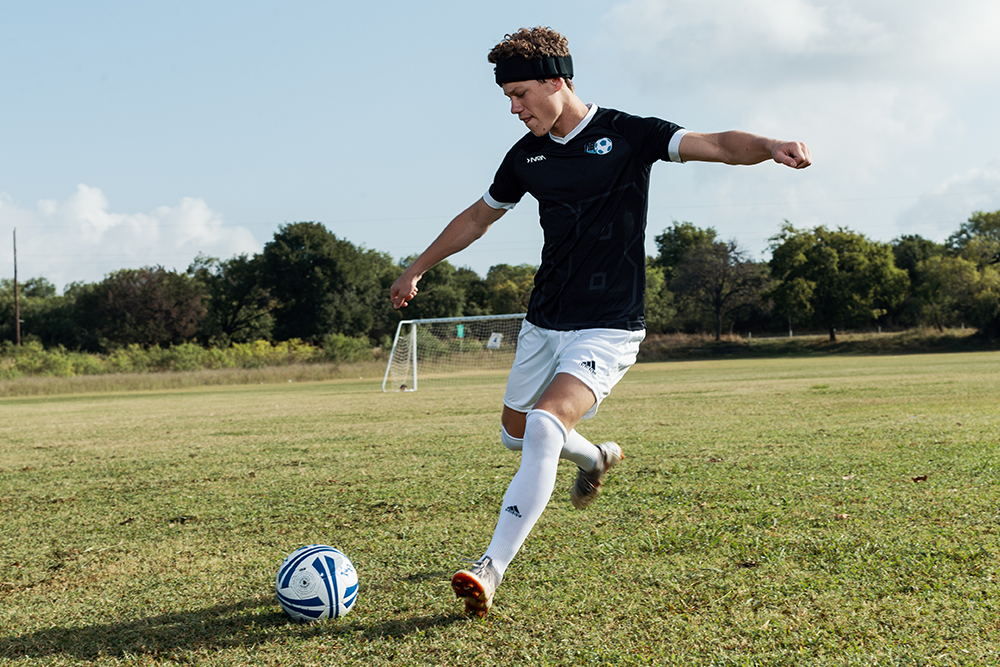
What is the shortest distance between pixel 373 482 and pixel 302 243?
5746 cm

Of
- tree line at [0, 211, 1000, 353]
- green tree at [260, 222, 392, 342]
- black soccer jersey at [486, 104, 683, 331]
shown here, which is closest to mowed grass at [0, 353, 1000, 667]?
black soccer jersey at [486, 104, 683, 331]

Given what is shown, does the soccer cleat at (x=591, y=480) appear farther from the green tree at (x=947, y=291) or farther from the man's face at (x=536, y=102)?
the green tree at (x=947, y=291)

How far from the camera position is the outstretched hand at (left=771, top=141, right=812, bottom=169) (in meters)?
3.08

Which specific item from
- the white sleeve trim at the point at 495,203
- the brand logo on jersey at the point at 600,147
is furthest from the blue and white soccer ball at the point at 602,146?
the white sleeve trim at the point at 495,203

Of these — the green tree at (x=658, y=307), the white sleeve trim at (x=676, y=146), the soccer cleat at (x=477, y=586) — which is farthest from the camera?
the green tree at (x=658, y=307)

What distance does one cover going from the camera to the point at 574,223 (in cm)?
370

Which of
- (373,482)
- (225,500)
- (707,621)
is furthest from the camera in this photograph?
(373,482)

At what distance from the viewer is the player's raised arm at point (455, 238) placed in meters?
4.24

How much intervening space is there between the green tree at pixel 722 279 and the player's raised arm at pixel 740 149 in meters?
62.4

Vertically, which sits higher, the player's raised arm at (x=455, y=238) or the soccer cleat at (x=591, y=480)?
the player's raised arm at (x=455, y=238)

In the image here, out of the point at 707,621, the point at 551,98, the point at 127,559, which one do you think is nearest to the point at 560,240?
the point at 551,98

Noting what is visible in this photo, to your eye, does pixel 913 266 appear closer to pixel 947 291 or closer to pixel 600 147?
pixel 947 291

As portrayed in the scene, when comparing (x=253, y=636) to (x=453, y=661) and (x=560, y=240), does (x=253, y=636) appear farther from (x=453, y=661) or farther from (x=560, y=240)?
(x=560, y=240)

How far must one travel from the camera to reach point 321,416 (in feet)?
48.4
